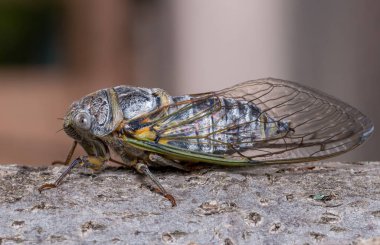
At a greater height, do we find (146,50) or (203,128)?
(203,128)

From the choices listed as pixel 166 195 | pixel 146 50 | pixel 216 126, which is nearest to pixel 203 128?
pixel 216 126

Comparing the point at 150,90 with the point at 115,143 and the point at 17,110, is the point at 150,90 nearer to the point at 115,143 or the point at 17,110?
the point at 115,143

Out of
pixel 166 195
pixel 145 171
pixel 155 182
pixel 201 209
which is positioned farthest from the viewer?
pixel 145 171

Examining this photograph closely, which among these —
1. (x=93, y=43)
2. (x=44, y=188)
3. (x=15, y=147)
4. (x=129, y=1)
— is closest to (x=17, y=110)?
(x=15, y=147)

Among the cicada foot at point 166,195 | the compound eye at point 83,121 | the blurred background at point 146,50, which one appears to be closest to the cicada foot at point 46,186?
the cicada foot at point 166,195

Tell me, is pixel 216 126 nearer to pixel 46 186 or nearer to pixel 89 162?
pixel 89 162
